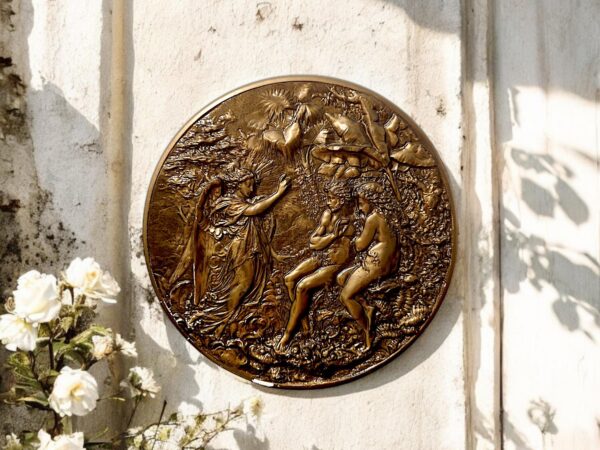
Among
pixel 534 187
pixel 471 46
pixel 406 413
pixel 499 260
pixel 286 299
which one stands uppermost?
pixel 471 46

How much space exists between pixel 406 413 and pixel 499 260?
58 cm

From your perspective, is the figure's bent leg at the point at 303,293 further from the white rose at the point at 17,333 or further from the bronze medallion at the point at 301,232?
the white rose at the point at 17,333

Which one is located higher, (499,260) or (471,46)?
(471,46)

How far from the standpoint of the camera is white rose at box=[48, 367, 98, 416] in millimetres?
1601

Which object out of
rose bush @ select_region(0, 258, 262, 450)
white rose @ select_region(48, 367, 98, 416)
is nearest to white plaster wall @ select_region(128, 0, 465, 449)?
rose bush @ select_region(0, 258, 262, 450)

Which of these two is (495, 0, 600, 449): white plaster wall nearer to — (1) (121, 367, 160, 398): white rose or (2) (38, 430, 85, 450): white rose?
(1) (121, 367, 160, 398): white rose

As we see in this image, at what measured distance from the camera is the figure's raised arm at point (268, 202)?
77.8 inches

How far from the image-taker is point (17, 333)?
1.60 metres

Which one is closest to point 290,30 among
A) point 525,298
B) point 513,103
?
point 513,103

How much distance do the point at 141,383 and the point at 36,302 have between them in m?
0.44

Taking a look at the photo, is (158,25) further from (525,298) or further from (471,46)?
(525,298)

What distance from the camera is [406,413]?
2.01 meters

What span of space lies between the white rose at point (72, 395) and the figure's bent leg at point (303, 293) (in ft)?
1.96

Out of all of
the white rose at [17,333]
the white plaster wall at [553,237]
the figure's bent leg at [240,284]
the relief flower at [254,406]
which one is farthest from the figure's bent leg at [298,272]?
the white rose at [17,333]
